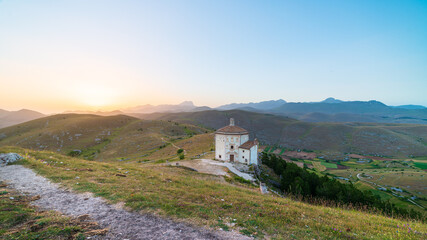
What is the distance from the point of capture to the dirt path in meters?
7.46

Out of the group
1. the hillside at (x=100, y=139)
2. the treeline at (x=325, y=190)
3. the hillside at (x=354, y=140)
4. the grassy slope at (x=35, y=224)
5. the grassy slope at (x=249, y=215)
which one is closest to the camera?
the grassy slope at (x=35, y=224)

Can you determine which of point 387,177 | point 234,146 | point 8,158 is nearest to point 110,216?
point 8,158

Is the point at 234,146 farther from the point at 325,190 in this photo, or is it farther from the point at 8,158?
the point at 8,158

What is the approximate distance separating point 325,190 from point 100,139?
9945 cm

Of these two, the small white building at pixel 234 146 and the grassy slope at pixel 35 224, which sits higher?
the grassy slope at pixel 35 224

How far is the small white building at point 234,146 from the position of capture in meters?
39.1

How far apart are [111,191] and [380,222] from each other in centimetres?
1761

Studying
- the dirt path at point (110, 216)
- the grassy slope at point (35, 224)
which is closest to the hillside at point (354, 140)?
the dirt path at point (110, 216)

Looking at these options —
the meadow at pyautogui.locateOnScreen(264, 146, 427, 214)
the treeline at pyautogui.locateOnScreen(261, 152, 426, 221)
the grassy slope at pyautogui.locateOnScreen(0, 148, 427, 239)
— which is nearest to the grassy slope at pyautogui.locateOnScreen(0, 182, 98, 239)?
the grassy slope at pyautogui.locateOnScreen(0, 148, 427, 239)

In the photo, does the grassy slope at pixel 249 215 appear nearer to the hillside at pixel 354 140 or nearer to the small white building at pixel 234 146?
the small white building at pixel 234 146

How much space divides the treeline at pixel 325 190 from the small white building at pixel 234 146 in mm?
9574

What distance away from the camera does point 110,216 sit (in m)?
8.88

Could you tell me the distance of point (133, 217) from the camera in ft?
29.0

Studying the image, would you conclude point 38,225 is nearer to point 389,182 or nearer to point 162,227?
point 162,227
